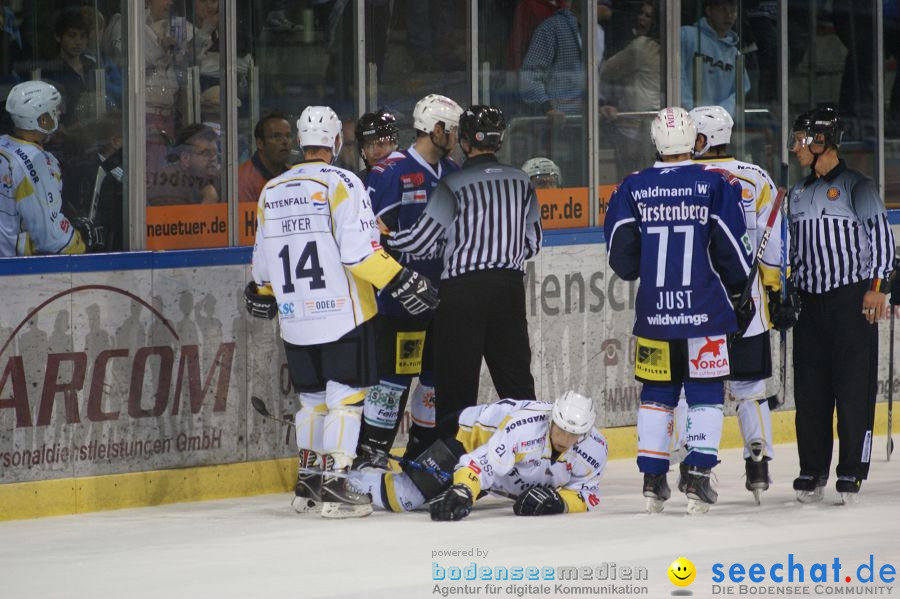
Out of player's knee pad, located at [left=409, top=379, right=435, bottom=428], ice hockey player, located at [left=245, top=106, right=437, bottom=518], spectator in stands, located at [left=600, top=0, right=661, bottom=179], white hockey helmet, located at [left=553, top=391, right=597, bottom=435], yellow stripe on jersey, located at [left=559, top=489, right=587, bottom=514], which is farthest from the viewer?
spectator in stands, located at [left=600, top=0, right=661, bottom=179]

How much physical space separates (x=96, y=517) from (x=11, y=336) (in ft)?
2.91

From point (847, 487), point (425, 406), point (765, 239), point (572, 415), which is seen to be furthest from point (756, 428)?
point (425, 406)

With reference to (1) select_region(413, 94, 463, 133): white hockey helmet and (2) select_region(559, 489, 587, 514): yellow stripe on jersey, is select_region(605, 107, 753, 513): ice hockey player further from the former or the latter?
(1) select_region(413, 94, 463, 133): white hockey helmet

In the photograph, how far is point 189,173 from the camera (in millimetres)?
9461

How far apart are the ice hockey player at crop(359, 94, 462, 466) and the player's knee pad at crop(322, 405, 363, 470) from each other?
74 centimetres

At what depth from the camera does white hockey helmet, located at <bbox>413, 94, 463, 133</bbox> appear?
892 cm

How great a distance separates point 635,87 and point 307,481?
393 cm

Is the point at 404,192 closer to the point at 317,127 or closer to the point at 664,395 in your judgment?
the point at 317,127

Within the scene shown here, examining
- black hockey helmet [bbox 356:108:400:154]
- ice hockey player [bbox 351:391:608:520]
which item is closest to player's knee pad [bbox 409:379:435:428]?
ice hockey player [bbox 351:391:608:520]

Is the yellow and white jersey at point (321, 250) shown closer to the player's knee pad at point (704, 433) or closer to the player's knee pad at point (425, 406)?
the player's knee pad at point (425, 406)

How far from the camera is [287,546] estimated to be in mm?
7590

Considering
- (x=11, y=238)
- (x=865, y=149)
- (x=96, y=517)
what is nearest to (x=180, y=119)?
(x=11, y=238)

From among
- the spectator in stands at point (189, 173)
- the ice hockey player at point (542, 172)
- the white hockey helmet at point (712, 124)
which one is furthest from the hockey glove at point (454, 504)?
the ice hockey player at point (542, 172)

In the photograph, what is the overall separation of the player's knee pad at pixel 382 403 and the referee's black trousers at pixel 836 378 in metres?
1.89
